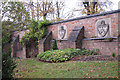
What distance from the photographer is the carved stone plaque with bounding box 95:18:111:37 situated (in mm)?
8562

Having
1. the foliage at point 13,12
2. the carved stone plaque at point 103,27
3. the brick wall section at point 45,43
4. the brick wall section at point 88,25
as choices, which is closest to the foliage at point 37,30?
the brick wall section at point 45,43

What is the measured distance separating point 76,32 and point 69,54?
2.52 meters

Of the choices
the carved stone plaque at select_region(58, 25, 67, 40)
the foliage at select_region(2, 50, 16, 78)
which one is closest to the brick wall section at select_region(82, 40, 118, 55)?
the carved stone plaque at select_region(58, 25, 67, 40)

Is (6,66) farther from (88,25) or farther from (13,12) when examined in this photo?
(88,25)

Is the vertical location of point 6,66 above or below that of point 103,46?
below

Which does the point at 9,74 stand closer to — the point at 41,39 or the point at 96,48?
the point at 96,48

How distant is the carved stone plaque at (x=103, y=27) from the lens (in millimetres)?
8562

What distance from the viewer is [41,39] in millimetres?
12930

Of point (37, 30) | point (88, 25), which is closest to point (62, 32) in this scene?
point (88, 25)

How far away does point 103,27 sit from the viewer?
28.8 feet

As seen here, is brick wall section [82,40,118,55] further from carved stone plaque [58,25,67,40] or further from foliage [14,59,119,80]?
foliage [14,59,119,80]

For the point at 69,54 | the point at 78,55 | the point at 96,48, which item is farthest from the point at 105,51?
the point at 69,54

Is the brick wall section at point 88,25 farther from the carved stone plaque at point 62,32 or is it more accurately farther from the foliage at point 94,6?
the foliage at point 94,6

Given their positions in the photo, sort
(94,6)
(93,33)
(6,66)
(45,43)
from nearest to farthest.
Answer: (6,66)
(93,33)
(45,43)
(94,6)
